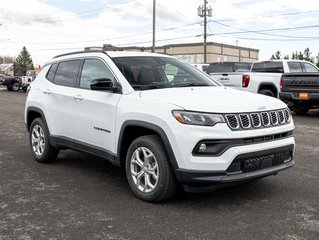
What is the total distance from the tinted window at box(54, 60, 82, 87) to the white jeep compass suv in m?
0.02

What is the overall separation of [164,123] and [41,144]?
10.3ft

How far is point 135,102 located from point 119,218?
4.39 feet

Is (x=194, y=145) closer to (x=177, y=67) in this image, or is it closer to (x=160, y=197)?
(x=160, y=197)

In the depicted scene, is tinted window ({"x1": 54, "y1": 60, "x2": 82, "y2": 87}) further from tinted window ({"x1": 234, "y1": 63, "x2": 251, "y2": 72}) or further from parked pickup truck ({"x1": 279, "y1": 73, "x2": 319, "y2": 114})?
tinted window ({"x1": 234, "y1": 63, "x2": 251, "y2": 72})

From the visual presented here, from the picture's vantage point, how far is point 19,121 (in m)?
12.2

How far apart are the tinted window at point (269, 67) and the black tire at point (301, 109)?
1492mm

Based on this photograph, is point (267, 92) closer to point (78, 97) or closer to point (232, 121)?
point (78, 97)

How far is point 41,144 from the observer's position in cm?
667

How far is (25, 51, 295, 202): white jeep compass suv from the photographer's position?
162 inches

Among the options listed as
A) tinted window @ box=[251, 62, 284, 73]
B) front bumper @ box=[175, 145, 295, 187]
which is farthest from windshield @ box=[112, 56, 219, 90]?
tinted window @ box=[251, 62, 284, 73]

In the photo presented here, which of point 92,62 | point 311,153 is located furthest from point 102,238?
point 311,153

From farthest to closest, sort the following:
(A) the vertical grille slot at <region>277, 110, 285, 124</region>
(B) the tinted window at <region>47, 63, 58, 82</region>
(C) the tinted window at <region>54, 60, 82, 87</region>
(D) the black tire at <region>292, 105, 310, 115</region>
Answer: (D) the black tire at <region>292, 105, 310, 115</region> < (B) the tinted window at <region>47, 63, 58, 82</region> < (C) the tinted window at <region>54, 60, 82, 87</region> < (A) the vertical grille slot at <region>277, 110, 285, 124</region>

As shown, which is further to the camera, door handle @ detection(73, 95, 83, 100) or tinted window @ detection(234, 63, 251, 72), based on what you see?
tinted window @ detection(234, 63, 251, 72)

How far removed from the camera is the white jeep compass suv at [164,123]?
4.12m
